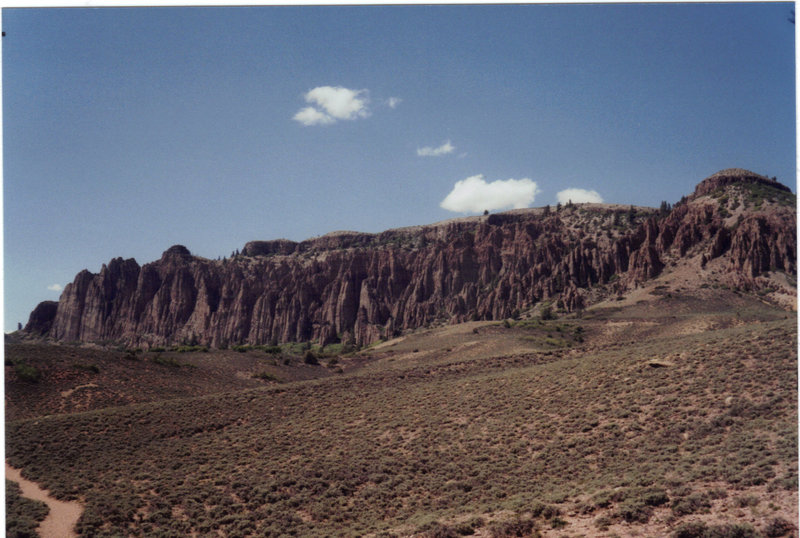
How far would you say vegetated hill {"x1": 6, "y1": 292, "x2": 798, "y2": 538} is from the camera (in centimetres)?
1170

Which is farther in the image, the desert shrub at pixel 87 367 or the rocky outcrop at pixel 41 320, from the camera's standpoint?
the rocky outcrop at pixel 41 320

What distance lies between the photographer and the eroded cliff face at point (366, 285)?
114 metres

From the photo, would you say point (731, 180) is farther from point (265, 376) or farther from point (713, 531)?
point (713, 531)

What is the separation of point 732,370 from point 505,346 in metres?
39.4

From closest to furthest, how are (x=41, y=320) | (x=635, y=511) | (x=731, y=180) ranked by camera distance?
1. (x=635, y=511)
2. (x=731, y=180)
3. (x=41, y=320)

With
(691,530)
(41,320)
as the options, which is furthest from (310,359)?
(41,320)

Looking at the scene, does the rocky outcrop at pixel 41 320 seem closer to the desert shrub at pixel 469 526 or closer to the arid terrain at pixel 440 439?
the arid terrain at pixel 440 439

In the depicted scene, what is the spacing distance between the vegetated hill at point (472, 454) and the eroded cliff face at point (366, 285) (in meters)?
82.4

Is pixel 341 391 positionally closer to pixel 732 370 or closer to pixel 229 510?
pixel 229 510

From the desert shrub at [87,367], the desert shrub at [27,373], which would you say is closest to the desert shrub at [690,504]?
the desert shrub at [27,373]

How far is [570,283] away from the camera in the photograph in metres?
107

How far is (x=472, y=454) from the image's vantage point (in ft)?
59.5

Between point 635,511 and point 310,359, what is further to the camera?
point 310,359

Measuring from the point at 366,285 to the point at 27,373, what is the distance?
113 m
